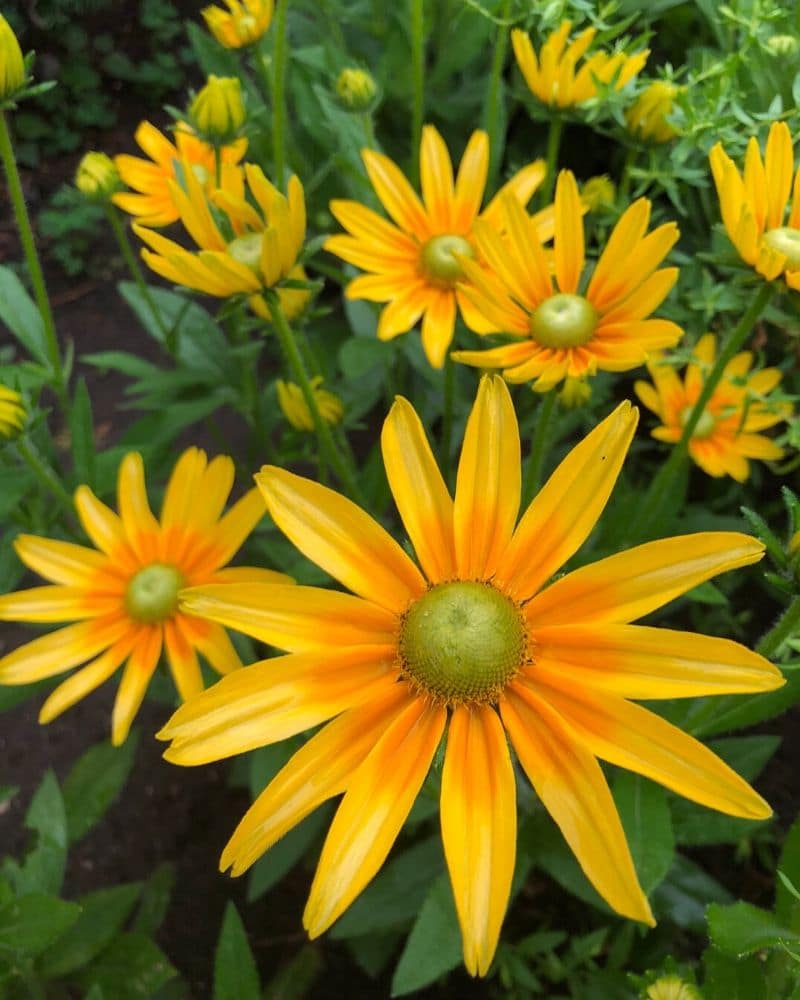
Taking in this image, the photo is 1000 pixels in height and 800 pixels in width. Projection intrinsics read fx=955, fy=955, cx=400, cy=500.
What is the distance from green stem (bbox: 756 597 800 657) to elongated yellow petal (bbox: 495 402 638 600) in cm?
19

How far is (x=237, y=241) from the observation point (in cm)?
99

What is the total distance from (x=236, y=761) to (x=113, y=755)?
170 millimetres

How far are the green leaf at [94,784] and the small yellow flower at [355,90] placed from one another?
2.87 ft

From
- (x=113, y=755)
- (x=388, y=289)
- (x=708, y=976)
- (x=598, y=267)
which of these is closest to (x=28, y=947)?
(x=113, y=755)

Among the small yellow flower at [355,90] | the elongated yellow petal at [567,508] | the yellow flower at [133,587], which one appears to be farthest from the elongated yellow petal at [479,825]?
the small yellow flower at [355,90]

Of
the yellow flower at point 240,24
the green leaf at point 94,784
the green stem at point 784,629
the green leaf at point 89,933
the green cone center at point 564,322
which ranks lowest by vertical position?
the green leaf at point 89,933

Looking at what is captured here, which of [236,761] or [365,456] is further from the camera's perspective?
[365,456]

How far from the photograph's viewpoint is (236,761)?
1.35 metres

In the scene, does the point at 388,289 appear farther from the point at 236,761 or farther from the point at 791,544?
the point at 236,761

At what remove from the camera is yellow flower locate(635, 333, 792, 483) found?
1.28 m

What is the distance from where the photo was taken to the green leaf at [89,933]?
3.91ft

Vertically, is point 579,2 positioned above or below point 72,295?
above

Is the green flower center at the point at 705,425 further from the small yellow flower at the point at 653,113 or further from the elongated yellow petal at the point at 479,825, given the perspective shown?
the elongated yellow petal at the point at 479,825

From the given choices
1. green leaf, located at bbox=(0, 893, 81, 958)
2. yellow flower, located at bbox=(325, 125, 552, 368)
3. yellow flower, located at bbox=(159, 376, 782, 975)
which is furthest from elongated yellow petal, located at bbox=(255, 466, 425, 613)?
green leaf, located at bbox=(0, 893, 81, 958)
